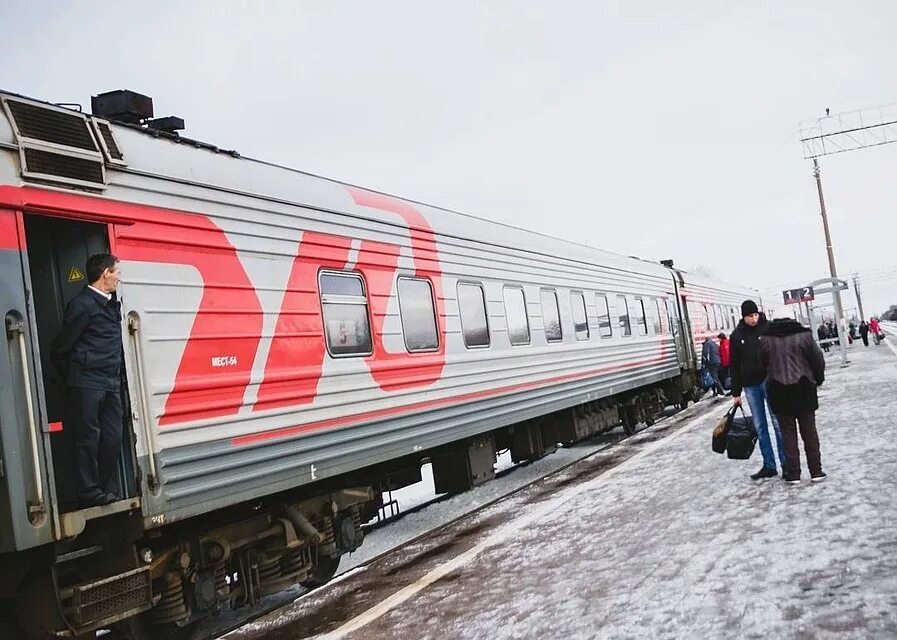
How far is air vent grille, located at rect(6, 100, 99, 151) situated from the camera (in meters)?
4.69

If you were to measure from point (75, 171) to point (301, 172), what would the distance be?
2.34 metres

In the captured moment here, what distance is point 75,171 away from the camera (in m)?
4.80

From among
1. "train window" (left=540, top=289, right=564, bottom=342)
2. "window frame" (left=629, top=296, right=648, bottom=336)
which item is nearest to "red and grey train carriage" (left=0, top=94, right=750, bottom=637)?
"train window" (left=540, top=289, right=564, bottom=342)

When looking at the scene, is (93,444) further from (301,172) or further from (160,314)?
(301,172)

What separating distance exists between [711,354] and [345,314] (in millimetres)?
14676

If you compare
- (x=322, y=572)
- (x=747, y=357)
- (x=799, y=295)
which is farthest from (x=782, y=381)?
(x=799, y=295)

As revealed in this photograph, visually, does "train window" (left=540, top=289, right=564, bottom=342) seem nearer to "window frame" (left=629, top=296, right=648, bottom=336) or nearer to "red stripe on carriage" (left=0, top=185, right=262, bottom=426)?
"window frame" (left=629, top=296, right=648, bottom=336)

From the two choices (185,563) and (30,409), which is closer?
(30,409)

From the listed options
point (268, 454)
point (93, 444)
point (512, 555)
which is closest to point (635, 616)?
point (512, 555)

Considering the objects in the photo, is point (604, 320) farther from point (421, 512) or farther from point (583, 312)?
point (421, 512)

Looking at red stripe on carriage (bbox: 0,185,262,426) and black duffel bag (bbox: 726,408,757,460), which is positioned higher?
red stripe on carriage (bbox: 0,185,262,426)

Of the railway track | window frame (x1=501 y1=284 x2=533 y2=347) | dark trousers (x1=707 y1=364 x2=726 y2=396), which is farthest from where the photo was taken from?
dark trousers (x1=707 y1=364 x2=726 y2=396)

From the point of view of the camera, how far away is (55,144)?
476 centimetres

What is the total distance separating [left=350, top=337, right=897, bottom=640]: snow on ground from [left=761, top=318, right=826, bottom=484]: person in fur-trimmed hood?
25 centimetres
